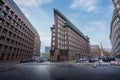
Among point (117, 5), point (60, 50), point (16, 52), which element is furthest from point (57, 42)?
point (117, 5)

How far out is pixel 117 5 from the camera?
175 feet

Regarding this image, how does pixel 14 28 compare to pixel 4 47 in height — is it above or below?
above

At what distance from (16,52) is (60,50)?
23.5 m

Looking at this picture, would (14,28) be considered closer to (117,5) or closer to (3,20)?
(3,20)

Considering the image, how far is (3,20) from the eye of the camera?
43562 millimetres

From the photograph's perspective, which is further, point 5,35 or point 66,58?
point 66,58

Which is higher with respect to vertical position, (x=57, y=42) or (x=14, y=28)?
(x=14, y=28)

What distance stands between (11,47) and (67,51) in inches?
1192

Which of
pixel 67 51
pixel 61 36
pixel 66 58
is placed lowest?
pixel 66 58

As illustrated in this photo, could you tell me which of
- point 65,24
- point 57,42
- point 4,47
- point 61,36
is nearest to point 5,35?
point 4,47

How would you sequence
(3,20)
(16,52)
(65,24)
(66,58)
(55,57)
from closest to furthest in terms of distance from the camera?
(3,20) < (16,52) < (55,57) < (66,58) < (65,24)

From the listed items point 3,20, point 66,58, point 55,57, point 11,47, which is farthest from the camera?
point 66,58

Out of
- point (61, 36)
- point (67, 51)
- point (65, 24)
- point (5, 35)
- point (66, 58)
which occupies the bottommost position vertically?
point (66, 58)

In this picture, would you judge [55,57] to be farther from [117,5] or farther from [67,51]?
[117,5]
